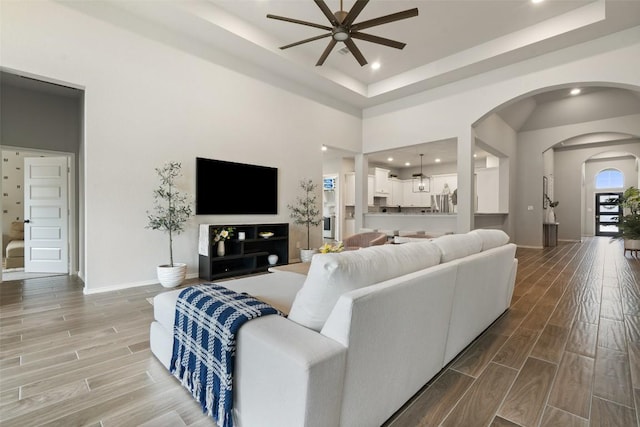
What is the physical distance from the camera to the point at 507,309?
9.78ft

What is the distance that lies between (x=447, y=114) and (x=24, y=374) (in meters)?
6.55

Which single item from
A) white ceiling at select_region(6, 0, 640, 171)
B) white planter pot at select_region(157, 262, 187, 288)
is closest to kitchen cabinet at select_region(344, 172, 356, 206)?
white ceiling at select_region(6, 0, 640, 171)

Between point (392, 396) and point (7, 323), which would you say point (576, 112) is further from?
point (7, 323)

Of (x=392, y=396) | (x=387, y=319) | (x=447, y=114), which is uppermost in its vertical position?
(x=447, y=114)

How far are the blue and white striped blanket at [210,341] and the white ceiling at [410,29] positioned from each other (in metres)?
3.83

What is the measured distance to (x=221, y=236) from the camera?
4.26 m

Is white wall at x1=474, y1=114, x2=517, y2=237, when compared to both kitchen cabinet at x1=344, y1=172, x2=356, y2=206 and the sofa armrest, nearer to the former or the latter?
kitchen cabinet at x1=344, y1=172, x2=356, y2=206

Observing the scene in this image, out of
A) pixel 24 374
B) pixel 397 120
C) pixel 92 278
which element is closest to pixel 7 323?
pixel 92 278

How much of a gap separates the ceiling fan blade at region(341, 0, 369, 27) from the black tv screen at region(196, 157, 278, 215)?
271 centimetres

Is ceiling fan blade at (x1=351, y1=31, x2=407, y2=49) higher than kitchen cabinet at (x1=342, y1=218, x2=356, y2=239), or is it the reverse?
ceiling fan blade at (x1=351, y1=31, x2=407, y2=49)

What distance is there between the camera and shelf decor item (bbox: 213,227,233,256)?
13.9ft

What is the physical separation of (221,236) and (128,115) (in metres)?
1.97

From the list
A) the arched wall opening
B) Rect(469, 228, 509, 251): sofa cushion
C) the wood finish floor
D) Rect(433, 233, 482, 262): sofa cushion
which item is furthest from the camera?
the arched wall opening

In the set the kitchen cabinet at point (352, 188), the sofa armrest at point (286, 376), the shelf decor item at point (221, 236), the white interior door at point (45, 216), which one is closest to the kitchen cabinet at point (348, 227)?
the kitchen cabinet at point (352, 188)
